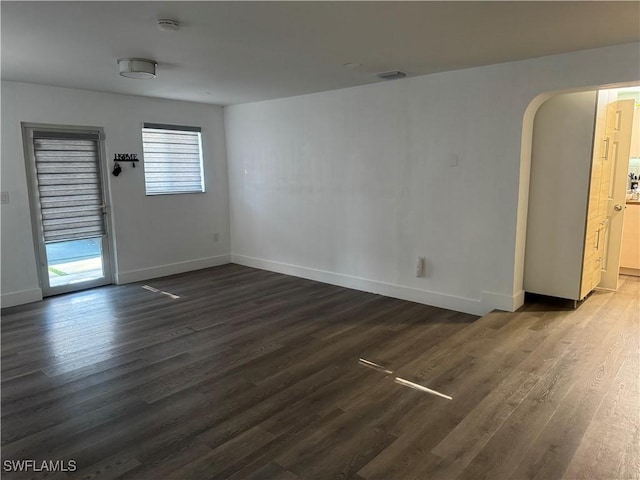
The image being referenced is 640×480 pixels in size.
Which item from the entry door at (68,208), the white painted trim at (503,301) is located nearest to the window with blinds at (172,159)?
the entry door at (68,208)

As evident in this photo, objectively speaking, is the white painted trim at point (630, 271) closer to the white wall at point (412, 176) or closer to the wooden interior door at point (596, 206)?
the wooden interior door at point (596, 206)

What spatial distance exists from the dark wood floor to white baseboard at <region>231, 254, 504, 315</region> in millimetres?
192

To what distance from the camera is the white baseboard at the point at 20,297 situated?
4.77m

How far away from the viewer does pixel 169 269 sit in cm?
623

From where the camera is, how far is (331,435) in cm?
240

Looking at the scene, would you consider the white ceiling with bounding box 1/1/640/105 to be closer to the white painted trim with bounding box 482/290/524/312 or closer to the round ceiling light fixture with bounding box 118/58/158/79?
the round ceiling light fixture with bounding box 118/58/158/79

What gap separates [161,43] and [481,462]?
3410mm

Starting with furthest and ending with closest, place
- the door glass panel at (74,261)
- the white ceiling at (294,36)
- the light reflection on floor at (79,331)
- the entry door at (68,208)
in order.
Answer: the door glass panel at (74,261) → the entry door at (68,208) → the light reflection on floor at (79,331) → the white ceiling at (294,36)

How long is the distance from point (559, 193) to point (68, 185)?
5473mm

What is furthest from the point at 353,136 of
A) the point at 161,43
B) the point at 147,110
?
the point at 147,110

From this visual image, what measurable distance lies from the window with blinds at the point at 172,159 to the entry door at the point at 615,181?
17.2ft
